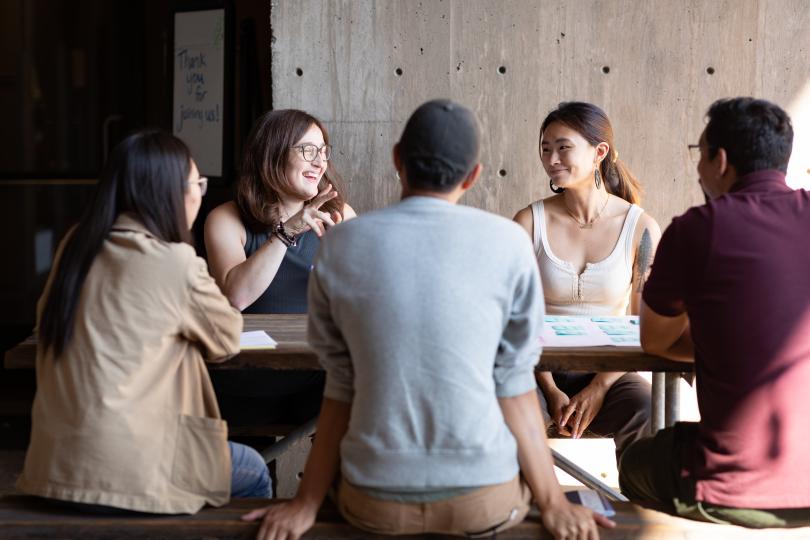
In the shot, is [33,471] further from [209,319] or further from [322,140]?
[322,140]

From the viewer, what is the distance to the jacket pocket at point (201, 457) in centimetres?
216

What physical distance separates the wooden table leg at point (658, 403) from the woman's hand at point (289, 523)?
129 centimetres

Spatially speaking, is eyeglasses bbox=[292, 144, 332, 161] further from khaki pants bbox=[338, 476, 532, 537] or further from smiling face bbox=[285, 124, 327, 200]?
khaki pants bbox=[338, 476, 532, 537]

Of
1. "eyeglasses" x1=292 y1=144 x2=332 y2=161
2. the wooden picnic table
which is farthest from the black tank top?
the wooden picnic table

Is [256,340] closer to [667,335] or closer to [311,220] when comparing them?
[311,220]

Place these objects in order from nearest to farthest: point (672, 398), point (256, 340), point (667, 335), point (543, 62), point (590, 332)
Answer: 1. point (667, 335)
2. point (256, 340)
3. point (590, 332)
4. point (672, 398)
5. point (543, 62)

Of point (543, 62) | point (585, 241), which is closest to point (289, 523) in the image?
point (585, 241)

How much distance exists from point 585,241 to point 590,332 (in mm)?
811

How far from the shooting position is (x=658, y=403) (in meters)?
3.04

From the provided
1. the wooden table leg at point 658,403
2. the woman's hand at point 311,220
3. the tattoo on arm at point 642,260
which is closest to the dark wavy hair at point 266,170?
the woman's hand at point 311,220

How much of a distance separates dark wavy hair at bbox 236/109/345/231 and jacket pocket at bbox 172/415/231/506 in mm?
1235

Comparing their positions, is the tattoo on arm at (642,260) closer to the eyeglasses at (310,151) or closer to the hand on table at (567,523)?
the eyeglasses at (310,151)

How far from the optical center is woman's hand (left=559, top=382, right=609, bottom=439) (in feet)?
10.4

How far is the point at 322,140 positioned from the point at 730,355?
1.74 meters
